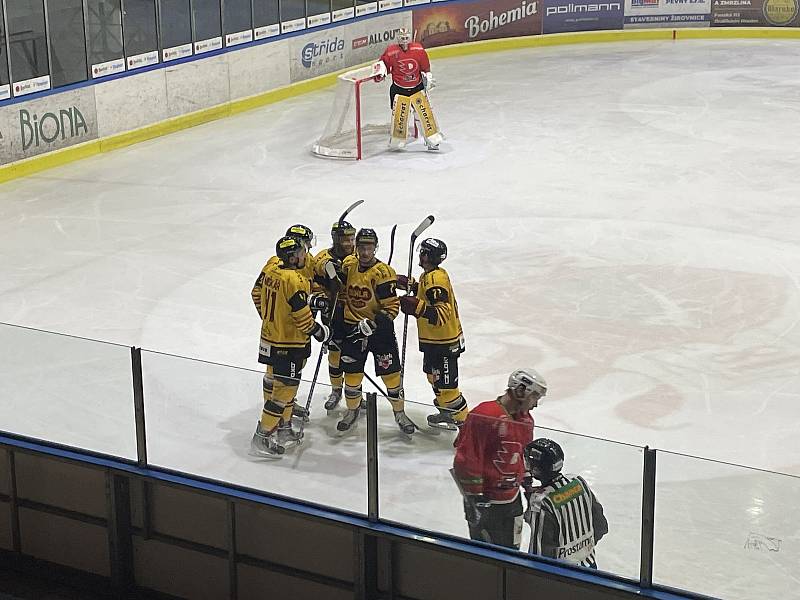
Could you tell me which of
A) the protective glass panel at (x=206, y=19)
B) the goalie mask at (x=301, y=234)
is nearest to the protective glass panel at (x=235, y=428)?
the goalie mask at (x=301, y=234)

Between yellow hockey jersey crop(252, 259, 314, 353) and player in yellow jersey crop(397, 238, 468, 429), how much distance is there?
1.93 ft

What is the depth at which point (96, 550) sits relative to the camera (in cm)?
665

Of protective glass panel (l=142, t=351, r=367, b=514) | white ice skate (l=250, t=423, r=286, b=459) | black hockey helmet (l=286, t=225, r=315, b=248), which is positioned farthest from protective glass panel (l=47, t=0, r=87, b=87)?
white ice skate (l=250, t=423, r=286, b=459)

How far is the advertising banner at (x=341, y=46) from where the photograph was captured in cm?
1922

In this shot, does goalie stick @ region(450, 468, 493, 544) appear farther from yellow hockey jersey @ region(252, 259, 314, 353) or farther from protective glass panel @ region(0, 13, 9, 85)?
protective glass panel @ region(0, 13, 9, 85)

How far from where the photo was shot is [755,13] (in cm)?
2323

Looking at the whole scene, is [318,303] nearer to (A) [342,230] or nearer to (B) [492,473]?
(A) [342,230]

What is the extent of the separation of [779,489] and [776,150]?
11.2 meters

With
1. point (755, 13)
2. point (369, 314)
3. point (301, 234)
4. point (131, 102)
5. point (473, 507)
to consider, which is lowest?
point (473, 507)

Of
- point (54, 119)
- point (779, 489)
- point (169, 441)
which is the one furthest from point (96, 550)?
point (54, 119)

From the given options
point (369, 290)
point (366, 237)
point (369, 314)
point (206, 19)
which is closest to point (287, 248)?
point (366, 237)

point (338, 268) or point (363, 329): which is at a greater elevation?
point (338, 268)

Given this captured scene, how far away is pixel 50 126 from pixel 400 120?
4019 mm

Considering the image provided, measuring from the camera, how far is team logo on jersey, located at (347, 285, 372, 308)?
7.48m
